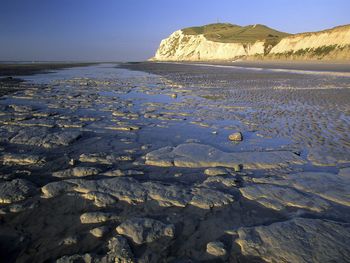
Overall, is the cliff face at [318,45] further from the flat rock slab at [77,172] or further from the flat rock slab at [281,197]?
the flat rock slab at [77,172]

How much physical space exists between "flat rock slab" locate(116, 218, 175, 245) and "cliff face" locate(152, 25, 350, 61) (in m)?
43.9

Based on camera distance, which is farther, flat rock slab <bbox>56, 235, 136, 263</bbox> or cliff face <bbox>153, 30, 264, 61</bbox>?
cliff face <bbox>153, 30, 264, 61</bbox>

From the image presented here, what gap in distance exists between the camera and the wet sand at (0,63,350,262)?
8.88 feet

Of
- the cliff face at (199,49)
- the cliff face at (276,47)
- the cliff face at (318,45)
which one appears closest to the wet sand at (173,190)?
the cliff face at (318,45)

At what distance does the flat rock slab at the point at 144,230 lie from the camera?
112 inches

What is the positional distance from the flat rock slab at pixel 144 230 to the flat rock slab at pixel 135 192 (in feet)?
1.57

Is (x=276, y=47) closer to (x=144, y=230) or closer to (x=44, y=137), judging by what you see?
(x=44, y=137)

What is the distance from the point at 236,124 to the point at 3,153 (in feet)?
17.6

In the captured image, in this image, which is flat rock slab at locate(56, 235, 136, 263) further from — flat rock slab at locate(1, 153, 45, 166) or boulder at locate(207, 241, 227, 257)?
flat rock slab at locate(1, 153, 45, 166)

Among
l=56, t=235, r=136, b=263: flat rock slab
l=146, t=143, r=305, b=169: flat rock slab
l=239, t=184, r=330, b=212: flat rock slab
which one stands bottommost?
l=146, t=143, r=305, b=169: flat rock slab

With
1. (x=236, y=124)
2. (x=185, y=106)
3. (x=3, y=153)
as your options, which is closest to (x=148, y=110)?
(x=185, y=106)

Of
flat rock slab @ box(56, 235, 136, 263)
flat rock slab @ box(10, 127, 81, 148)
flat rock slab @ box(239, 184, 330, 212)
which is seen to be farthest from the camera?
flat rock slab @ box(10, 127, 81, 148)

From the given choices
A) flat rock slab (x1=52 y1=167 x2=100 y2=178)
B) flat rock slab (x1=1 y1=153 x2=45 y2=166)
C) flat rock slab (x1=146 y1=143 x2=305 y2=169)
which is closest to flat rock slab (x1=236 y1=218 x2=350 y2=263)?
flat rock slab (x1=146 y1=143 x2=305 y2=169)

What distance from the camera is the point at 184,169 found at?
15.3 ft
